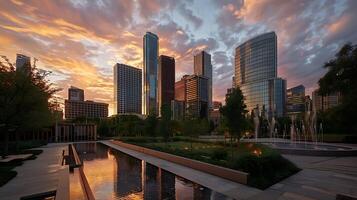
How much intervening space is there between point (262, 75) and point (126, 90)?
99.3 meters

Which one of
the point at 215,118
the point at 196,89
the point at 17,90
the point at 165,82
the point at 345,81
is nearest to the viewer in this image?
the point at 345,81

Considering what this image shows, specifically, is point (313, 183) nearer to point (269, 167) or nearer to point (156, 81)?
point (269, 167)

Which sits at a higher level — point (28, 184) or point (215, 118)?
point (28, 184)

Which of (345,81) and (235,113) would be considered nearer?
(345,81)

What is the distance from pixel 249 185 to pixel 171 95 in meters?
184

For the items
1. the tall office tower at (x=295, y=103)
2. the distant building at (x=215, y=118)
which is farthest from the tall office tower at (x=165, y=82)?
the tall office tower at (x=295, y=103)

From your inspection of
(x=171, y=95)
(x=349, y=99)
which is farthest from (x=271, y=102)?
(x=349, y=99)

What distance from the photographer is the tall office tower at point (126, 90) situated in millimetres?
153500

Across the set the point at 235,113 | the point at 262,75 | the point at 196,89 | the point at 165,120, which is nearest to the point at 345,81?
the point at 235,113

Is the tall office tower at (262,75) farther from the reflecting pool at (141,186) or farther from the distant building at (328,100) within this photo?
the reflecting pool at (141,186)

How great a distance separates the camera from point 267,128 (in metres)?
63.8

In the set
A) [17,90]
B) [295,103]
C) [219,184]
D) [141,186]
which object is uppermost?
[295,103]

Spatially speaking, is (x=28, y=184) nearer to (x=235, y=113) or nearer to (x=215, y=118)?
(x=235, y=113)

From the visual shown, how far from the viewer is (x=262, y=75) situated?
394 feet
